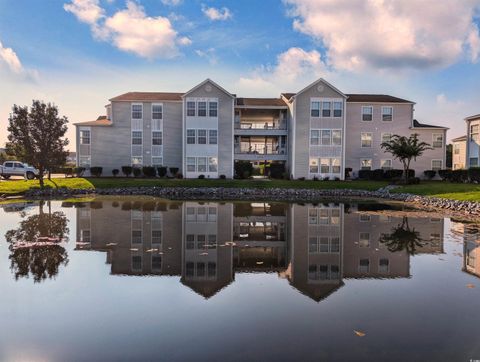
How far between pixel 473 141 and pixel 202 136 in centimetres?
3156

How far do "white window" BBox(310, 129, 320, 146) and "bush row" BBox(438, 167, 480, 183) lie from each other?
557 inches

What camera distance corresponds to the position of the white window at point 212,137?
145ft

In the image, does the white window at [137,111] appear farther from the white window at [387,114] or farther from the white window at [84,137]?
the white window at [387,114]

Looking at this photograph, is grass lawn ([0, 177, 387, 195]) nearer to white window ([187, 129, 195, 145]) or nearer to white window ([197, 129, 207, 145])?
white window ([197, 129, 207, 145])

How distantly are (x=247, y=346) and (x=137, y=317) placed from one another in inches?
86.9

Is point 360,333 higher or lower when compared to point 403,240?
lower

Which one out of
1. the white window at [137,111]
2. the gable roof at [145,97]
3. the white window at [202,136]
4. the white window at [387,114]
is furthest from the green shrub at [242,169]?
the white window at [387,114]

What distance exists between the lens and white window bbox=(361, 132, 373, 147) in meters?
46.9

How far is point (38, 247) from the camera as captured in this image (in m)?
12.3

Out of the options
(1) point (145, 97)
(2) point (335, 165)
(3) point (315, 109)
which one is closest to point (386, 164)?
(2) point (335, 165)

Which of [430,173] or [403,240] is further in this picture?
[430,173]

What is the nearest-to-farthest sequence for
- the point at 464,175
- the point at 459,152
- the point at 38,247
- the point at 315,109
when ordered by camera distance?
1. the point at 38,247
2. the point at 464,175
3. the point at 315,109
4. the point at 459,152

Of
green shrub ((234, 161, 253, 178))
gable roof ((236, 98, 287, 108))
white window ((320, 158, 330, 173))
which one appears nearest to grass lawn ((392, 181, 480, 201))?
white window ((320, 158, 330, 173))

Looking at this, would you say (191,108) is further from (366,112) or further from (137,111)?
(366,112)
